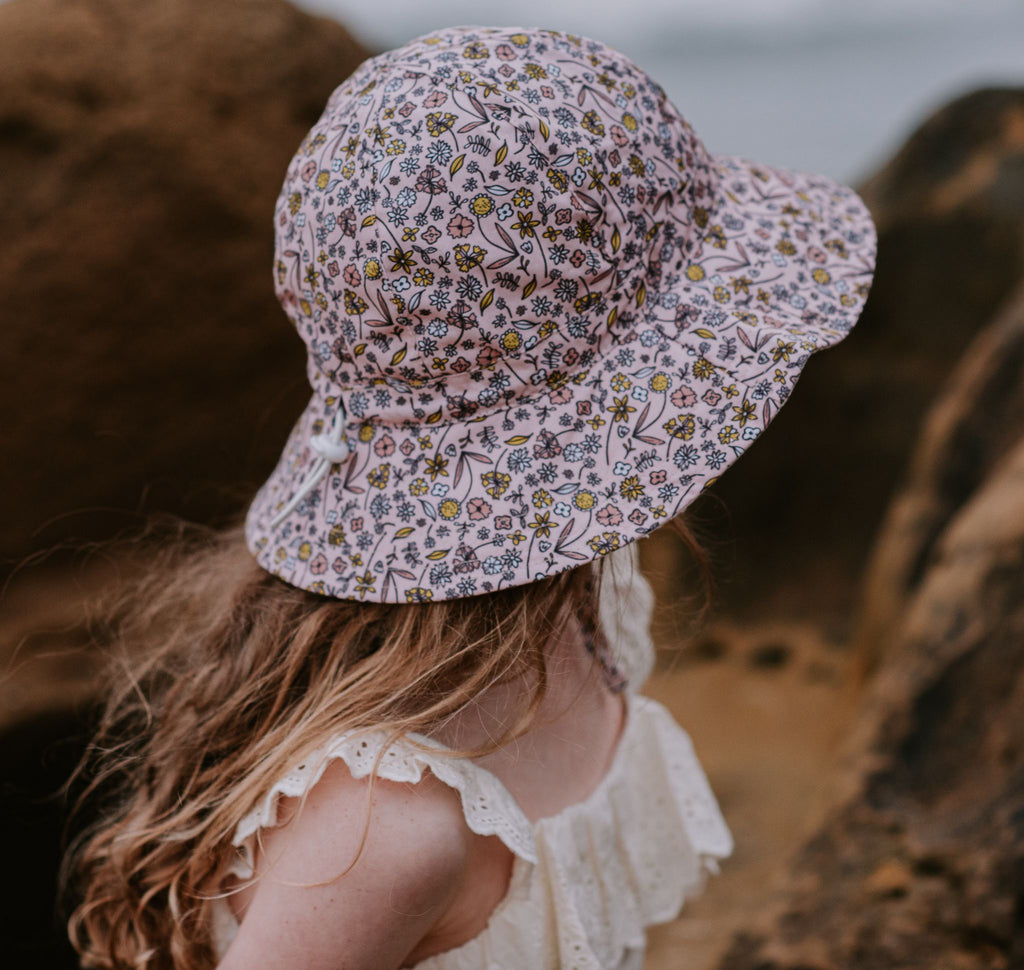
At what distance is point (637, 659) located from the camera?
3.90 ft

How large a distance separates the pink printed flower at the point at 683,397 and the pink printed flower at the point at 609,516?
0.10 m

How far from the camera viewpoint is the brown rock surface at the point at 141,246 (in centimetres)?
148

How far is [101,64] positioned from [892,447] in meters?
2.63

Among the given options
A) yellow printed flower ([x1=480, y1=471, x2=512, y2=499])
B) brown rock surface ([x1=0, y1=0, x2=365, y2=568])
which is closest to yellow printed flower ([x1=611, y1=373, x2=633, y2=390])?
yellow printed flower ([x1=480, y1=471, x2=512, y2=499])

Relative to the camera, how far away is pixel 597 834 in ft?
3.27

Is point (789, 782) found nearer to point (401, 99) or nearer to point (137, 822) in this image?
point (137, 822)

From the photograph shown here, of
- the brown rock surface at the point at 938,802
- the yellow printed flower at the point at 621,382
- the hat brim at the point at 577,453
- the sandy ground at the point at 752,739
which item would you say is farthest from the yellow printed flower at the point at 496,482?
the sandy ground at the point at 752,739

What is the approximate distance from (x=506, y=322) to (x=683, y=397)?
6.0 inches

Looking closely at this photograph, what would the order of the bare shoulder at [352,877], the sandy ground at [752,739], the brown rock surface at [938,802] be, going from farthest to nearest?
the sandy ground at [752,739]
the brown rock surface at [938,802]
the bare shoulder at [352,877]

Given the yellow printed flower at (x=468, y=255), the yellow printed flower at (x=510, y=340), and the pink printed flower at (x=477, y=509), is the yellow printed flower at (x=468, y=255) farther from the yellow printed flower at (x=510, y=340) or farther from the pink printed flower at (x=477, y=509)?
the pink printed flower at (x=477, y=509)

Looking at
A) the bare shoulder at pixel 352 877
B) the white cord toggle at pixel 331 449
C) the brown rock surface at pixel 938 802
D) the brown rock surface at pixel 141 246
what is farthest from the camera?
the brown rock surface at pixel 141 246

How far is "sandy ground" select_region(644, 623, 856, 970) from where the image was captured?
2.01m

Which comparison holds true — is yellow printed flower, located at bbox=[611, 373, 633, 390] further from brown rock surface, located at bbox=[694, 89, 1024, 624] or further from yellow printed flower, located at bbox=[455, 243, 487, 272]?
brown rock surface, located at bbox=[694, 89, 1024, 624]

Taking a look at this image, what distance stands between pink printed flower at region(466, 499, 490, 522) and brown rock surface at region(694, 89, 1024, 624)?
2.28 m
